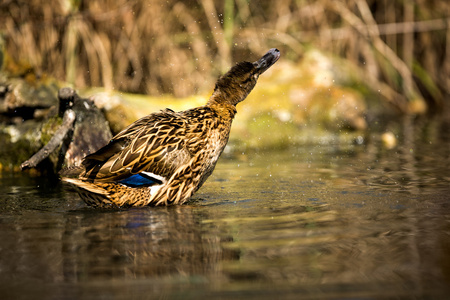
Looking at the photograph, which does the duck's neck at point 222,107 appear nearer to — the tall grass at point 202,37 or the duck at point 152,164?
the duck at point 152,164

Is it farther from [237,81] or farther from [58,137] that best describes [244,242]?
[58,137]

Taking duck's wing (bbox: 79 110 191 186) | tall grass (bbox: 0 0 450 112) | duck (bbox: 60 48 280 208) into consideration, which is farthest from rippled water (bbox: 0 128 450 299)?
tall grass (bbox: 0 0 450 112)

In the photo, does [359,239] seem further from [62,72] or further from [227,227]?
[62,72]

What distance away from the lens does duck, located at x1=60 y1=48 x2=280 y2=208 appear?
4609 millimetres

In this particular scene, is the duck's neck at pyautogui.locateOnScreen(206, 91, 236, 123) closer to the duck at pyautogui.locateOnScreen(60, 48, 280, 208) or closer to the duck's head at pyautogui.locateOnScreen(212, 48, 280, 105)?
the duck's head at pyautogui.locateOnScreen(212, 48, 280, 105)

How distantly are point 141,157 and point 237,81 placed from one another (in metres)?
1.11

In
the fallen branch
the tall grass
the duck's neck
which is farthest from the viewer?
the tall grass

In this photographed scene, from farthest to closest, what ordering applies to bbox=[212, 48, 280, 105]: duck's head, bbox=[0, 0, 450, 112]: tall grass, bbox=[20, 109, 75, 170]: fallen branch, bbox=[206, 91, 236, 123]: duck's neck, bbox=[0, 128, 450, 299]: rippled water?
1. bbox=[0, 0, 450, 112]: tall grass
2. bbox=[20, 109, 75, 170]: fallen branch
3. bbox=[212, 48, 280, 105]: duck's head
4. bbox=[206, 91, 236, 123]: duck's neck
5. bbox=[0, 128, 450, 299]: rippled water

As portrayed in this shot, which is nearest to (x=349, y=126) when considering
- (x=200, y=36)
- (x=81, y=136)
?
(x=200, y=36)

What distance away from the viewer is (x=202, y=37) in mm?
10680

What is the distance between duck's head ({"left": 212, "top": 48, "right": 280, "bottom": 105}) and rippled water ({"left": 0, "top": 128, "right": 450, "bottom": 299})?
0.74 metres

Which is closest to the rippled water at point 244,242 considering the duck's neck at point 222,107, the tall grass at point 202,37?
the duck's neck at point 222,107

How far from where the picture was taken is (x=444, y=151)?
7.54 metres

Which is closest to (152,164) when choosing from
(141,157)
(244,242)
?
(141,157)
